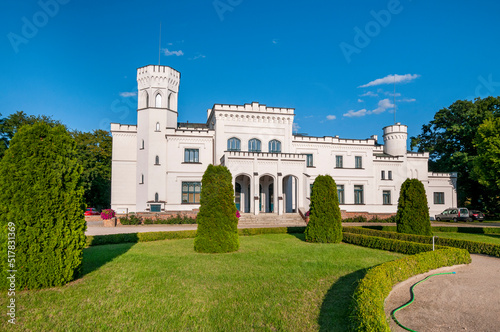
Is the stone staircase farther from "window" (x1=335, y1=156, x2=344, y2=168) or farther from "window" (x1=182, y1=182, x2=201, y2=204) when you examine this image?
"window" (x1=335, y1=156, x2=344, y2=168)

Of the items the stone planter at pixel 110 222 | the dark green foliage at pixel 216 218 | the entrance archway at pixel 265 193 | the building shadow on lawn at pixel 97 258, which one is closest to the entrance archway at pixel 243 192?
the entrance archway at pixel 265 193

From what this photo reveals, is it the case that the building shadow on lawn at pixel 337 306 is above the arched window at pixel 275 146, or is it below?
below

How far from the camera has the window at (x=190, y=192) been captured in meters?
32.8

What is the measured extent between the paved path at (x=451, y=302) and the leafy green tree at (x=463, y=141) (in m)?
32.4

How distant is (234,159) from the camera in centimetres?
3072

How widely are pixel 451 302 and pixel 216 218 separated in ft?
27.9

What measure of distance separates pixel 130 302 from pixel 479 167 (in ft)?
102

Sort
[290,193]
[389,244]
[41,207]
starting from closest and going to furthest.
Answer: [41,207], [389,244], [290,193]

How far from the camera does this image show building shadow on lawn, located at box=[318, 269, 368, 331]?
19.0ft

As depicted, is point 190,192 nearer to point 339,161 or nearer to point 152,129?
point 152,129

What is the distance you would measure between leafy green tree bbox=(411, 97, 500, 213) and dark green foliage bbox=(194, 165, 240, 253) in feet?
111

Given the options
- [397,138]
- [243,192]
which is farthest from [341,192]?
[243,192]

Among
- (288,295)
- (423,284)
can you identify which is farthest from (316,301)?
(423,284)

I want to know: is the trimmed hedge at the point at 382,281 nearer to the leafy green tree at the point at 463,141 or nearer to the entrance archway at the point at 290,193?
the entrance archway at the point at 290,193
